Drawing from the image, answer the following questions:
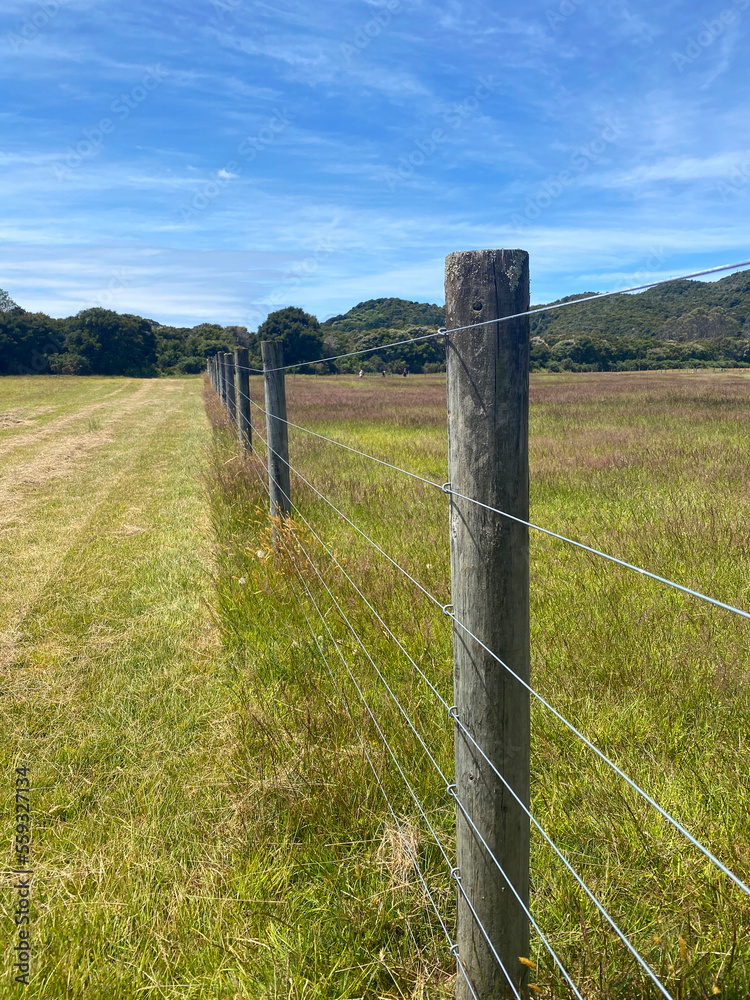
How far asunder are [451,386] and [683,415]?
1412 centimetres

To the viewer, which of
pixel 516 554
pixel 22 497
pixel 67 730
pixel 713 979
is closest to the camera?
pixel 516 554

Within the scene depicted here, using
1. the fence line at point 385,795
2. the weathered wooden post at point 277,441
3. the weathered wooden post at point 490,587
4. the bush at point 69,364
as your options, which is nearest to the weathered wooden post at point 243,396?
the weathered wooden post at point 277,441

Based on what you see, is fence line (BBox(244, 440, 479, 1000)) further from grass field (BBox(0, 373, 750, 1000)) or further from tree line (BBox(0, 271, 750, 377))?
tree line (BBox(0, 271, 750, 377))

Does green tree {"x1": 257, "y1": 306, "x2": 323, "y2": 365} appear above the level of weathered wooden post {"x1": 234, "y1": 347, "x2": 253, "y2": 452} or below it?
above

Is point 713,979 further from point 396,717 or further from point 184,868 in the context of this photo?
point 184,868

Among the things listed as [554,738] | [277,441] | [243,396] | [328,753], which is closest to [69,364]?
[243,396]

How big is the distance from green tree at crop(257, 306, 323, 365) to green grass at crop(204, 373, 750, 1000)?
261 feet

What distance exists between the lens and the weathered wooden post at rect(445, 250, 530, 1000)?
4.51ft

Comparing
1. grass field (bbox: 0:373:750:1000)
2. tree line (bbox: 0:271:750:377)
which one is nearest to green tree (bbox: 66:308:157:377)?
tree line (bbox: 0:271:750:377)

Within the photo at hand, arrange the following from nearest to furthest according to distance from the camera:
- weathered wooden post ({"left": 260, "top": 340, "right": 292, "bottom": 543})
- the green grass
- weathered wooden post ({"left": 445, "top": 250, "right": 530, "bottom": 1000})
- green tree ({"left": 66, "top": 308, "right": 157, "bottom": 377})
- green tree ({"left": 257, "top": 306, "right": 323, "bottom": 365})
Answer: weathered wooden post ({"left": 445, "top": 250, "right": 530, "bottom": 1000}) → the green grass → weathered wooden post ({"left": 260, "top": 340, "right": 292, "bottom": 543}) → green tree ({"left": 66, "top": 308, "right": 157, "bottom": 377}) → green tree ({"left": 257, "top": 306, "right": 323, "bottom": 365})

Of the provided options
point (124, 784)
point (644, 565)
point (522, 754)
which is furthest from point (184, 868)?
point (644, 565)

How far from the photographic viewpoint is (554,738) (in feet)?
8.32

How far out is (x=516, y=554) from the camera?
1.44 meters

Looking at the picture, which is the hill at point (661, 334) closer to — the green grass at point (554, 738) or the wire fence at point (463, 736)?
the wire fence at point (463, 736)
